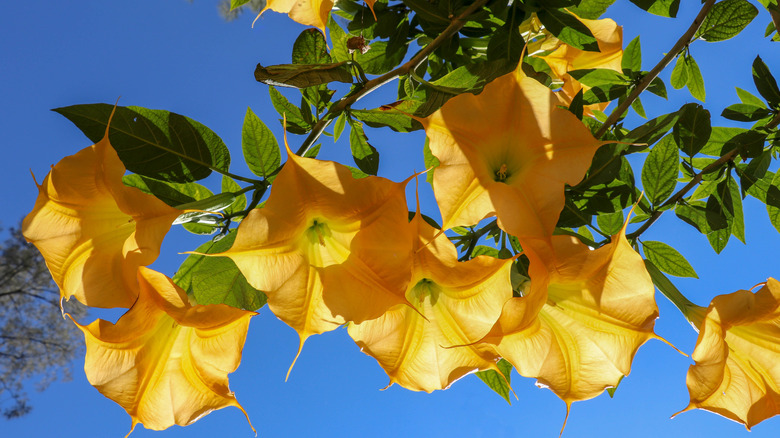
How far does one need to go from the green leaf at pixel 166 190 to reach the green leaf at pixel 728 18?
131 cm

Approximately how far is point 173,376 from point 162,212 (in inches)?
11.1

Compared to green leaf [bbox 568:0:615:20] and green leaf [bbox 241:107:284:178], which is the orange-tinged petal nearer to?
green leaf [bbox 241:107:284:178]

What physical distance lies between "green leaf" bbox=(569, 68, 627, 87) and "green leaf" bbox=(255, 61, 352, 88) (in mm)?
627

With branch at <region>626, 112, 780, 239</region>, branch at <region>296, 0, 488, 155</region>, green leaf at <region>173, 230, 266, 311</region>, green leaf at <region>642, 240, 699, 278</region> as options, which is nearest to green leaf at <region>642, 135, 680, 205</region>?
branch at <region>626, 112, 780, 239</region>

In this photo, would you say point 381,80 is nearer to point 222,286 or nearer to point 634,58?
point 222,286

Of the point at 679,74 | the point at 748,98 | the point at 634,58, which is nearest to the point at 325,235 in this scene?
the point at 634,58

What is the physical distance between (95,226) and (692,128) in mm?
1184

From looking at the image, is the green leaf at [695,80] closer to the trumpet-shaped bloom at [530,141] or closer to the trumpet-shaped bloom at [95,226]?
the trumpet-shaped bloom at [530,141]

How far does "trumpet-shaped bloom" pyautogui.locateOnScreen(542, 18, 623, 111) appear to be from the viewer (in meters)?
1.44

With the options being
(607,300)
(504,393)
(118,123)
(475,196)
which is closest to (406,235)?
(475,196)

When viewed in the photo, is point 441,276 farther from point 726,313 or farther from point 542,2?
point 542,2

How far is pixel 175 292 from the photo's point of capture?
75 cm

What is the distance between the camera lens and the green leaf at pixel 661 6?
123cm

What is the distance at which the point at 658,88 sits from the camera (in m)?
1.42
